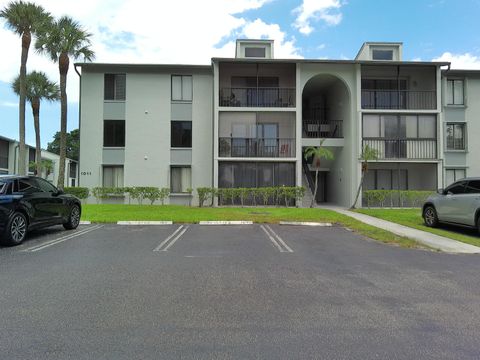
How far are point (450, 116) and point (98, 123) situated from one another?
2165 cm

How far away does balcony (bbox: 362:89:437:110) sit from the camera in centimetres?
2281

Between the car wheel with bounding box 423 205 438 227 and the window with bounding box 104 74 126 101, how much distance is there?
17.9 m

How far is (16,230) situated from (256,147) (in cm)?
1515

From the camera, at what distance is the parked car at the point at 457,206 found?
11.2 meters

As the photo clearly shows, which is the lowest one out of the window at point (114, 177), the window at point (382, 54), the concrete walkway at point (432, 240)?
the concrete walkway at point (432, 240)

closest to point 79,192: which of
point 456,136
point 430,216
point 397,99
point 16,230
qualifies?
point 16,230

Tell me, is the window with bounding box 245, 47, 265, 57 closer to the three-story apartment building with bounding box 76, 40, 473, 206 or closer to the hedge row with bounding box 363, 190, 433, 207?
the three-story apartment building with bounding box 76, 40, 473, 206

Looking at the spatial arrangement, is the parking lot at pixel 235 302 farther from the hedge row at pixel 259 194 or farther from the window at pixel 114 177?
the window at pixel 114 177

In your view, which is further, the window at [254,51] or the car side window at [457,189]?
the window at [254,51]

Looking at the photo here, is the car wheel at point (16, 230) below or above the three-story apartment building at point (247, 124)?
below

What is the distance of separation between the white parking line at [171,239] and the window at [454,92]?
19377 millimetres

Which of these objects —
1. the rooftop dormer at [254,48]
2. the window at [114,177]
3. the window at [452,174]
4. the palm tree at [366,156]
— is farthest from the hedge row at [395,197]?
the window at [114,177]

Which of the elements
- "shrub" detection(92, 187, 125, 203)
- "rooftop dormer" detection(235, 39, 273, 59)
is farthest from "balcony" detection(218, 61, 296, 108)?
"shrub" detection(92, 187, 125, 203)

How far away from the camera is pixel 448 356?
3.41 meters
